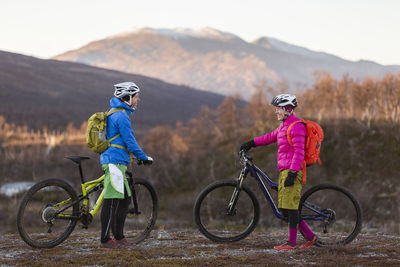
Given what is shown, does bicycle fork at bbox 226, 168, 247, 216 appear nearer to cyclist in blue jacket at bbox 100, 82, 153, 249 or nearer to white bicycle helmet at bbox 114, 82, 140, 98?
cyclist in blue jacket at bbox 100, 82, 153, 249

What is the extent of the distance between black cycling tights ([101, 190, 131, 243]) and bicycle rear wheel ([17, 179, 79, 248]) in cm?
48

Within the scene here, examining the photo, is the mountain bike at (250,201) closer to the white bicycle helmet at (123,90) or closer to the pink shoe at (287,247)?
the pink shoe at (287,247)

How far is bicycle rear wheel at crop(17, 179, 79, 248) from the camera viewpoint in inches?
260

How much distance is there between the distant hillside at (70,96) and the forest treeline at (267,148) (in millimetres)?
13515

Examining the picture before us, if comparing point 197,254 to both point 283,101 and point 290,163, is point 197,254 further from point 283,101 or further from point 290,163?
point 283,101

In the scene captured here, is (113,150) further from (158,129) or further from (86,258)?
(158,129)

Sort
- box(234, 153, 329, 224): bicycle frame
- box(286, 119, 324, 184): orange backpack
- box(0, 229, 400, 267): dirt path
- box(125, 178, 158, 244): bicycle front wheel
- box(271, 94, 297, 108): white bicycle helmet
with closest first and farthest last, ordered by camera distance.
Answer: box(0, 229, 400, 267): dirt path
box(286, 119, 324, 184): orange backpack
box(271, 94, 297, 108): white bicycle helmet
box(234, 153, 329, 224): bicycle frame
box(125, 178, 158, 244): bicycle front wheel

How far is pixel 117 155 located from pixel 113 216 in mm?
853

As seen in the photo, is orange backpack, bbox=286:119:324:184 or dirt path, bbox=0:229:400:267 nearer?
dirt path, bbox=0:229:400:267

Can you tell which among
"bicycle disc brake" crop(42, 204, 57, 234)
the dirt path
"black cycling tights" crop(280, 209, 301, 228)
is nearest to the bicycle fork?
the dirt path

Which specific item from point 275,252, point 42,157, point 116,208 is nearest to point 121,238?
point 116,208

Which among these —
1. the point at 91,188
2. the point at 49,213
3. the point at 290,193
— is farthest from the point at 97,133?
the point at 290,193

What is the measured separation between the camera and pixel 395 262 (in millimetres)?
6121

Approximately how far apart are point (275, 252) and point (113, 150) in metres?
2.57
